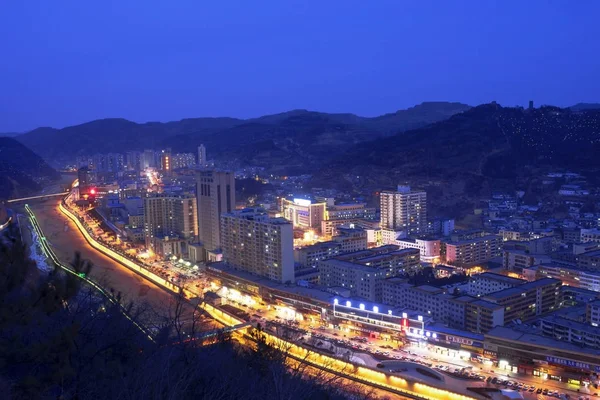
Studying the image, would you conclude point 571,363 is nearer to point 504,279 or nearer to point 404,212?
point 504,279

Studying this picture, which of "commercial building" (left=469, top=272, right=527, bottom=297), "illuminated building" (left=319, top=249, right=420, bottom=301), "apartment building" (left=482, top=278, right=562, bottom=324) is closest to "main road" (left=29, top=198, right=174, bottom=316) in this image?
"illuminated building" (left=319, top=249, right=420, bottom=301)

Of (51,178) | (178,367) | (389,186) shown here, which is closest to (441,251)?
(389,186)

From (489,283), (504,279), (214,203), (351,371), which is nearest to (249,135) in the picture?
(214,203)

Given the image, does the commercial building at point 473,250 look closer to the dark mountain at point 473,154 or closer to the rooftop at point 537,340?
the rooftop at point 537,340

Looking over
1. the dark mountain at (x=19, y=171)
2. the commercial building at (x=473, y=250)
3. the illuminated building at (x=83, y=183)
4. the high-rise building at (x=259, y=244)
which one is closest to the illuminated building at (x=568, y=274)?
the commercial building at (x=473, y=250)

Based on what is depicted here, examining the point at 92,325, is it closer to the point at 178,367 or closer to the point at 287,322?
the point at 178,367

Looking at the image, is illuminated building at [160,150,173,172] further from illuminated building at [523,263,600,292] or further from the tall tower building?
illuminated building at [523,263,600,292]
